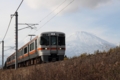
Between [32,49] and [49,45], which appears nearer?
[49,45]

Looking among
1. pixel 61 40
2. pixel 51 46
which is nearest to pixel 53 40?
pixel 51 46

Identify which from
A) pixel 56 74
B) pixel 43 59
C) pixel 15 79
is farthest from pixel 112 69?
pixel 43 59

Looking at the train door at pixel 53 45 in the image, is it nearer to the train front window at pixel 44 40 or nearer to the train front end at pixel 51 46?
the train front end at pixel 51 46

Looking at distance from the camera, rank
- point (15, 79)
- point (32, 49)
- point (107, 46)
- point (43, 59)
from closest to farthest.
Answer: point (15, 79) → point (107, 46) → point (43, 59) → point (32, 49)

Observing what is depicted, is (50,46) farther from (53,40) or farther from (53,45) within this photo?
(53,40)

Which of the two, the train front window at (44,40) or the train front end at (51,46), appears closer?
the train front end at (51,46)

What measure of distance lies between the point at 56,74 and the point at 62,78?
0.55 metres

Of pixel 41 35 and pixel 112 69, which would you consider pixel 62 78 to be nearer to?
pixel 112 69

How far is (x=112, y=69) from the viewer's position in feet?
22.9

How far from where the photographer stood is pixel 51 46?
21.6 meters

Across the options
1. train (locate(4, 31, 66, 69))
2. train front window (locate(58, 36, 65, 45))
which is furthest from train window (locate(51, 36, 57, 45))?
train front window (locate(58, 36, 65, 45))

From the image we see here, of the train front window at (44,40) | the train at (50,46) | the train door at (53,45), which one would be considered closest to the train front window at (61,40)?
the train at (50,46)

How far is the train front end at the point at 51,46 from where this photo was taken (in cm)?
2127

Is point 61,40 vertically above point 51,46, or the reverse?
point 61,40
